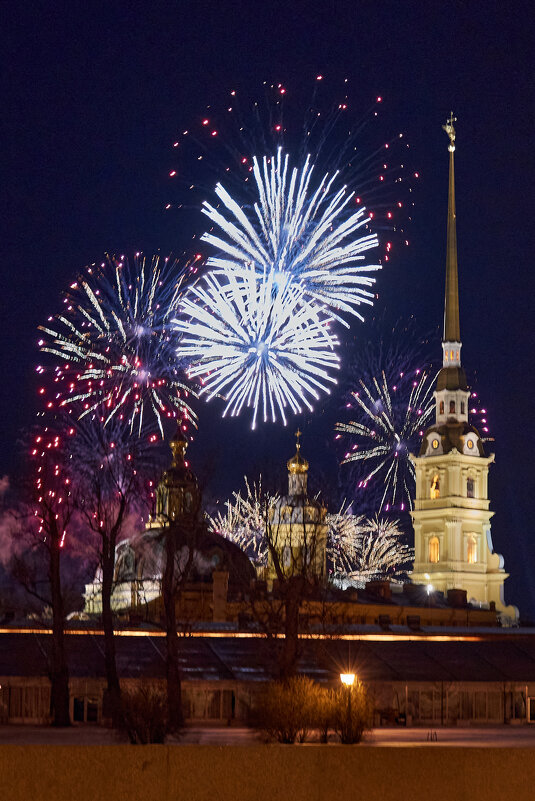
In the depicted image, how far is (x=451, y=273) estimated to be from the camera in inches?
4326

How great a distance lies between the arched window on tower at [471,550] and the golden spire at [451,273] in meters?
16.6

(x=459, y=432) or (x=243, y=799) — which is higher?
(x=459, y=432)

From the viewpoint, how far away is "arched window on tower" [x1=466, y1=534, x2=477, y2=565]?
10600 centimetres

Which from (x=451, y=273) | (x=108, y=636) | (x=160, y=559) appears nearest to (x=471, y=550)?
(x=451, y=273)

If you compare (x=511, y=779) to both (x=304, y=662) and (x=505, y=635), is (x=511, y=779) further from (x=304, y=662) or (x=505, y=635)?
(x=505, y=635)

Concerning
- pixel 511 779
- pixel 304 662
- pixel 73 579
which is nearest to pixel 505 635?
pixel 304 662

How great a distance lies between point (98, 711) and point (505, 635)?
1110 inches

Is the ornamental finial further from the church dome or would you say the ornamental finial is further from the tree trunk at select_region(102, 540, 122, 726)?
the tree trunk at select_region(102, 540, 122, 726)

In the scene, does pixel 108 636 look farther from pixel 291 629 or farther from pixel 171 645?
pixel 291 629

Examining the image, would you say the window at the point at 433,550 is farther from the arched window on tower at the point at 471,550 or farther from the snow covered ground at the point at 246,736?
the snow covered ground at the point at 246,736

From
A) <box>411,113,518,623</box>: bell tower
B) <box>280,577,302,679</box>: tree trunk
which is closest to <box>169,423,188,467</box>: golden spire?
<box>411,113,518,623</box>: bell tower

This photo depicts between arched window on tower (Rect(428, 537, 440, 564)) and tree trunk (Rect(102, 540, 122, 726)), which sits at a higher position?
arched window on tower (Rect(428, 537, 440, 564))

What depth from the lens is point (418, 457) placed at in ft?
351

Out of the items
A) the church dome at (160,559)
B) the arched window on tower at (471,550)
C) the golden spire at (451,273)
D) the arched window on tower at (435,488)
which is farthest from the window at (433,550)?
the church dome at (160,559)
